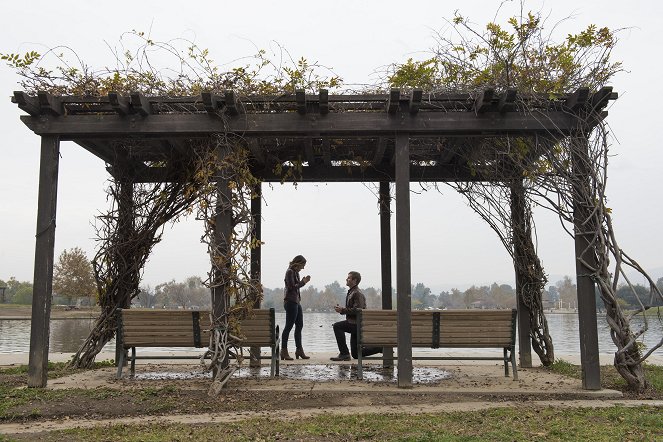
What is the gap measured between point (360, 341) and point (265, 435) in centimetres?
285

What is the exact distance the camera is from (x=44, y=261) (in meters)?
7.07

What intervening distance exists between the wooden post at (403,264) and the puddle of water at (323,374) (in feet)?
1.96

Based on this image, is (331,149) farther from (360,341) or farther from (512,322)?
(512,322)

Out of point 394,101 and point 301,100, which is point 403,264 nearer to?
point 394,101

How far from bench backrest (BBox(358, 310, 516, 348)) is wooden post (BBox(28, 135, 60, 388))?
3740mm

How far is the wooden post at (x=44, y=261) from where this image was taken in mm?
6957

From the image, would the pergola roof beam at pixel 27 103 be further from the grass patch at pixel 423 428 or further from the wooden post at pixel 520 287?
the wooden post at pixel 520 287

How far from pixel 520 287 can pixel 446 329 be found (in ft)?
7.15

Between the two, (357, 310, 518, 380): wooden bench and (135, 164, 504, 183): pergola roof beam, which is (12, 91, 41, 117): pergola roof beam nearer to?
(135, 164, 504, 183): pergola roof beam

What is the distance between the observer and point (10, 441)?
446 centimetres

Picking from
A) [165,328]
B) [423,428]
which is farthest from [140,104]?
[423,428]

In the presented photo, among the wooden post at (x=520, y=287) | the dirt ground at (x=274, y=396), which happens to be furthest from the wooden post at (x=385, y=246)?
the wooden post at (x=520, y=287)

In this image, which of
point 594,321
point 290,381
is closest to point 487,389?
point 594,321

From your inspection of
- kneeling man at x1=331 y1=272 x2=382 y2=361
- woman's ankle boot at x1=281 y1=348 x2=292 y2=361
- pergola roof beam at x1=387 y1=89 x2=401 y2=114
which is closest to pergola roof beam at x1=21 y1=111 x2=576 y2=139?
pergola roof beam at x1=387 y1=89 x2=401 y2=114
